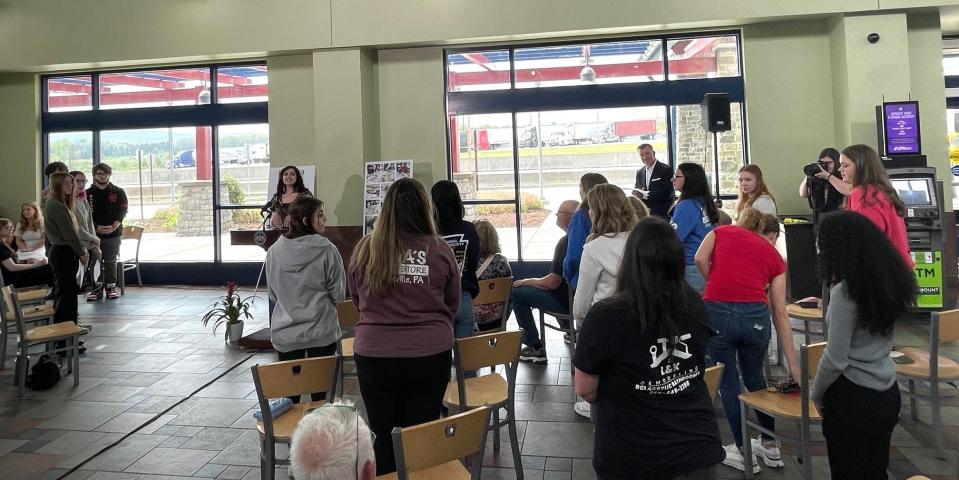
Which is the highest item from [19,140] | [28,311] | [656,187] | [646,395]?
[19,140]

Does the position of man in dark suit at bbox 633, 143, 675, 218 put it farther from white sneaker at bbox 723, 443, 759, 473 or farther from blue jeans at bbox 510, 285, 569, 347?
white sneaker at bbox 723, 443, 759, 473

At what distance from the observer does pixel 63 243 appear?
5.30 meters

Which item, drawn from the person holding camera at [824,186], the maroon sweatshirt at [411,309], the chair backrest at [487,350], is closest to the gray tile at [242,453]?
the chair backrest at [487,350]

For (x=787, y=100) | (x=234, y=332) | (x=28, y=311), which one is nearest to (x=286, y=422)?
(x=234, y=332)

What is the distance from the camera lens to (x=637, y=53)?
27.8 feet

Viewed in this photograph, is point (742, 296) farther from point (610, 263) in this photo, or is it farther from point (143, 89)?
point (143, 89)

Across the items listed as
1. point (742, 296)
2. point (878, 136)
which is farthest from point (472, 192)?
point (742, 296)

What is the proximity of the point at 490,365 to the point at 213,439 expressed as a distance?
1.82 m

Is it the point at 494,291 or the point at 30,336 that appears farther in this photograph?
the point at 30,336

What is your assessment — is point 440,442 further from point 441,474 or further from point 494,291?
point 494,291

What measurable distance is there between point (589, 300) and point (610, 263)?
217 millimetres

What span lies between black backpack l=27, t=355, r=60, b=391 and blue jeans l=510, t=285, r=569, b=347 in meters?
3.47

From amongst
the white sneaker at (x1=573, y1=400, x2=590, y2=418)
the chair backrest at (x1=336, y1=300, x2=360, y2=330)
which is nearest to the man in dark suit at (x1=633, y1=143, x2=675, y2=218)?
the white sneaker at (x1=573, y1=400, x2=590, y2=418)

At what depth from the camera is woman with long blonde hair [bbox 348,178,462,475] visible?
2451mm
